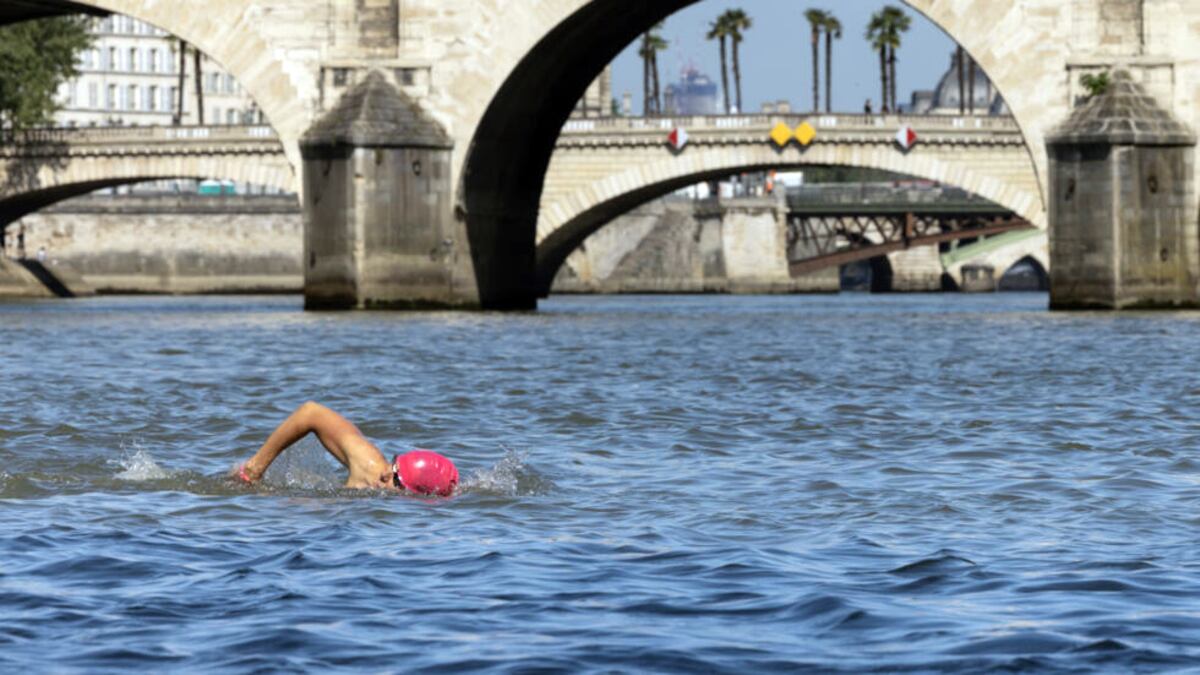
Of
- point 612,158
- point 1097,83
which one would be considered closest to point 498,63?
point 1097,83

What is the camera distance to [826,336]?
40875 mm

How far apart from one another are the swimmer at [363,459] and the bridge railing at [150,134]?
2625 inches

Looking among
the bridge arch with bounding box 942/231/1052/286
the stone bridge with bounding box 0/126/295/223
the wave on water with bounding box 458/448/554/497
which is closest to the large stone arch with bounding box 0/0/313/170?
the stone bridge with bounding box 0/126/295/223

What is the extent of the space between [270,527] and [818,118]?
62361 millimetres

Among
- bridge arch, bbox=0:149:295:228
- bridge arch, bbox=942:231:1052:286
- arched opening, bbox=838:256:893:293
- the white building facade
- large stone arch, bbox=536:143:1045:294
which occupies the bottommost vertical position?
arched opening, bbox=838:256:893:293

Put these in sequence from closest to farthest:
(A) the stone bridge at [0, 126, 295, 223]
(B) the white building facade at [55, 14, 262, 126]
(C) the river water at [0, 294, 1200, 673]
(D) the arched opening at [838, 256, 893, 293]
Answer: (C) the river water at [0, 294, 1200, 673] < (A) the stone bridge at [0, 126, 295, 223] < (D) the arched opening at [838, 256, 893, 293] < (B) the white building facade at [55, 14, 262, 126]

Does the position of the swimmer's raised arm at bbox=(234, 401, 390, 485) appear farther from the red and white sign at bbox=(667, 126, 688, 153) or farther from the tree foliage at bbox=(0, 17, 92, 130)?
the tree foliage at bbox=(0, 17, 92, 130)

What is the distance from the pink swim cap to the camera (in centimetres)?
1373

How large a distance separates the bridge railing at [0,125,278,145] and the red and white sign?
46.6ft

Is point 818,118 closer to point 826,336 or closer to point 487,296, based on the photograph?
point 487,296

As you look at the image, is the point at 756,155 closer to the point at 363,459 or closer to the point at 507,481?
the point at 507,481

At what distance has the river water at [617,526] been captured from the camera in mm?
9016

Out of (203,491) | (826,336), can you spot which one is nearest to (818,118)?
(826,336)

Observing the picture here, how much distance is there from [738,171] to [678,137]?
3.30 m
